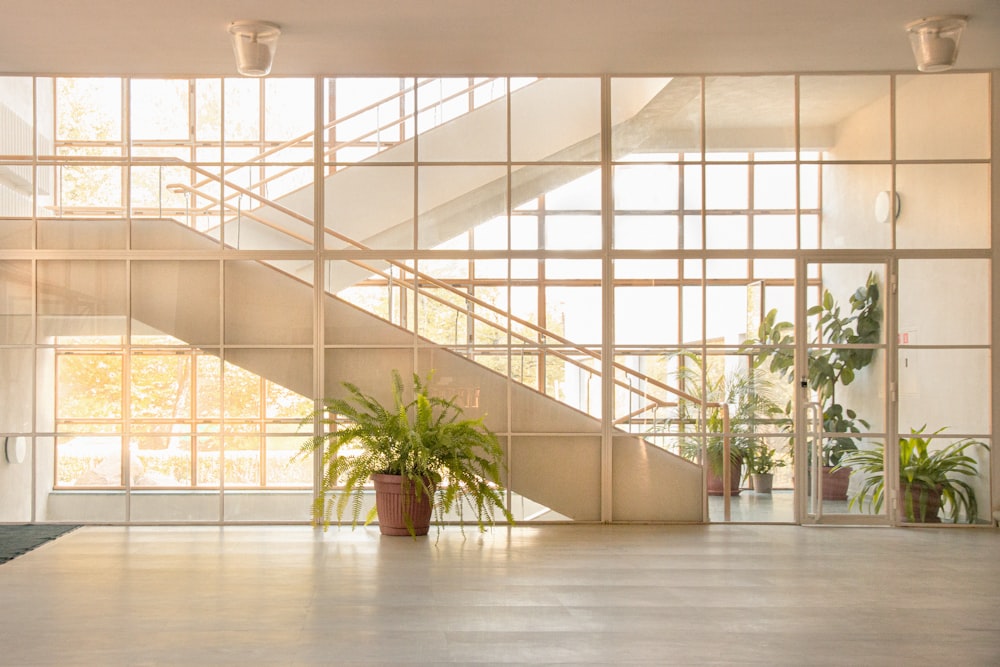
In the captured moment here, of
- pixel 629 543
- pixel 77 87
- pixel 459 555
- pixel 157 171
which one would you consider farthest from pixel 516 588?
pixel 77 87

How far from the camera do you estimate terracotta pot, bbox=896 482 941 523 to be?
298 inches

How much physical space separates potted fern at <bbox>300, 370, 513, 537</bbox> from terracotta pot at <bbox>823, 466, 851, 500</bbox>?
242 cm

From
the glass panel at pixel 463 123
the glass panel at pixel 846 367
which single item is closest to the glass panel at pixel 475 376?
the glass panel at pixel 463 123

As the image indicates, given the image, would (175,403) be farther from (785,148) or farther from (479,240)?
(785,148)

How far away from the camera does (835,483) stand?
24.9 feet

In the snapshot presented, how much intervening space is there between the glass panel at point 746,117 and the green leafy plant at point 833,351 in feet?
4.05

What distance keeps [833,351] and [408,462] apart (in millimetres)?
3284

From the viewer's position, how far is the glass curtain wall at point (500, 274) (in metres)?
7.43

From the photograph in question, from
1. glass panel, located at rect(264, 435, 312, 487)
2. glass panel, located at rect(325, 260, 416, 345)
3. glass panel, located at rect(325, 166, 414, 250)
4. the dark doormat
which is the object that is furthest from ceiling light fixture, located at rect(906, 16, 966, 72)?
the dark doormat

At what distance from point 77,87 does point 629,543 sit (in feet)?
17.0

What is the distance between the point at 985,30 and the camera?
638 centimetres

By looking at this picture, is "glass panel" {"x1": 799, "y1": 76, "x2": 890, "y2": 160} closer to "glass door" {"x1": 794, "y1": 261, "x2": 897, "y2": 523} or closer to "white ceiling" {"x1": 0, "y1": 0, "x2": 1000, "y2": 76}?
"white ceiling" {"x1": 0, "y1": 0, "x2": 1000, "y2": 76}

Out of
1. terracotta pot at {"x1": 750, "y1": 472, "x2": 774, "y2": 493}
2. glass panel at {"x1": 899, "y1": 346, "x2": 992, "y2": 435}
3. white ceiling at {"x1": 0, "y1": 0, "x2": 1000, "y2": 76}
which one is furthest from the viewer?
terracotta pot at {"x1": 750, "y1": 472, "x2": 774, "y2": 493}

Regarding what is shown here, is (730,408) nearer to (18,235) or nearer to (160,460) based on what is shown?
(160,460)
